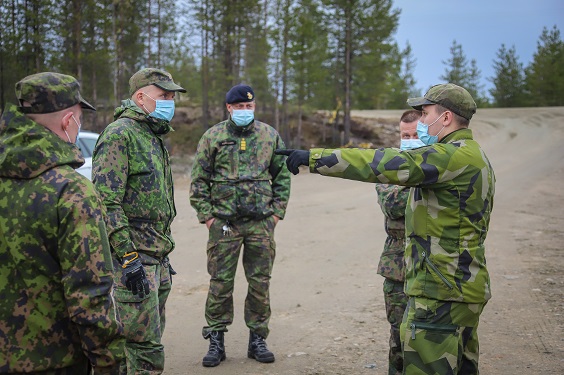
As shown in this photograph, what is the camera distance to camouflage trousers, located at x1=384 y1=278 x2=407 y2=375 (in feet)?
14.9

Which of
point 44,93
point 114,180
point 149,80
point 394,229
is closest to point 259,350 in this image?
point 394,229

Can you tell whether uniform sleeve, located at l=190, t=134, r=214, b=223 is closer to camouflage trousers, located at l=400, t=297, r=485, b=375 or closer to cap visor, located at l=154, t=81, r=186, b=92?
cap visor, located at l=154, t=81, r=186, b=92

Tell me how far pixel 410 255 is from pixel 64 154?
7.14 ft

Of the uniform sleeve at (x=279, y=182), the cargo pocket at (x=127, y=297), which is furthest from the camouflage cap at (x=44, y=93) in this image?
the uniform sleeve at (x=279, y=182)

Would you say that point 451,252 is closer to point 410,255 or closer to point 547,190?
point 410,255

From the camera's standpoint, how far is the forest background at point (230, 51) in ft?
77.2

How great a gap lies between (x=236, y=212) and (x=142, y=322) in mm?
1725

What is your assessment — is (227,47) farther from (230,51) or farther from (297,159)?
(297,159)

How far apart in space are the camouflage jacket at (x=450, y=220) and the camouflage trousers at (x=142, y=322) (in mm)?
1665

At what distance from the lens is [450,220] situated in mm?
3447

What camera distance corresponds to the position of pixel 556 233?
35.0 feet

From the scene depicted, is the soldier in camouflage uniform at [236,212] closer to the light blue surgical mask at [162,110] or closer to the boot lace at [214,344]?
the boot lace at [214,344]

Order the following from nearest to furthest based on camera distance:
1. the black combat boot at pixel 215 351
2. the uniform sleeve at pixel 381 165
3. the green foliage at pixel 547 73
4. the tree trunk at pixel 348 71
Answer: the uniform sleeve at pixel 381 165, the black combat boot at pixel 215 351, the tree trunk at pixel 348 71, the green foliage at pixel 547 73

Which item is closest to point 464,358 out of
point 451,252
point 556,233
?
point 451,252
